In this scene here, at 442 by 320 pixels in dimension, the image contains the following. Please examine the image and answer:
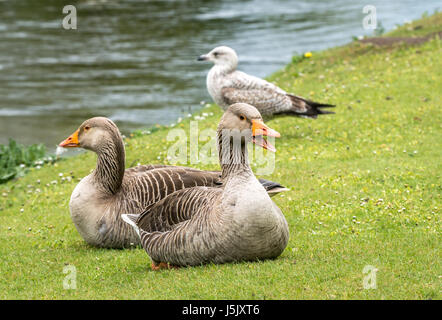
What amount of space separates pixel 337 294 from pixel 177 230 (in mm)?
2233

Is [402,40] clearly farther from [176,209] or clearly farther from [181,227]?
[181,227]

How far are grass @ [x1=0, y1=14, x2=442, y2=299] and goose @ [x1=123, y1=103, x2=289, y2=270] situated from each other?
208 mm

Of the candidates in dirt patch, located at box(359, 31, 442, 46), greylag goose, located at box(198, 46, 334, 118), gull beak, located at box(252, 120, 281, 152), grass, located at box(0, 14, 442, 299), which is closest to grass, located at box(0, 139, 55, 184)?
grass, located at box(0, 14, 442, 299)

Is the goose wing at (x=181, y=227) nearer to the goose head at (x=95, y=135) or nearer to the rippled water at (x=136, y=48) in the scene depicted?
the goose head at (x=95, y=135)

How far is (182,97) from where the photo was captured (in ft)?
79.9

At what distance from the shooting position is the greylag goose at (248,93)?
14883 mm

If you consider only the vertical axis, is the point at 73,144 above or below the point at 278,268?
above

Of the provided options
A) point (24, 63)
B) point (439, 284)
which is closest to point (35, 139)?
point (24, 63)

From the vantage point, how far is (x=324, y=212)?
10164mm

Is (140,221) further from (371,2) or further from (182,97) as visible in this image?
(371,2)

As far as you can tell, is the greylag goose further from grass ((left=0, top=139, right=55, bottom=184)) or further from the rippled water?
the rippled water

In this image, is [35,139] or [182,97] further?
[182,97]

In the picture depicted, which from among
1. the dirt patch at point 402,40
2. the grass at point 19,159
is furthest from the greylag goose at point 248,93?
the dirt patch at point 402,40

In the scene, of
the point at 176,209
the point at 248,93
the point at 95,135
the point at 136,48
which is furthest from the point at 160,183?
the point at 136,48
